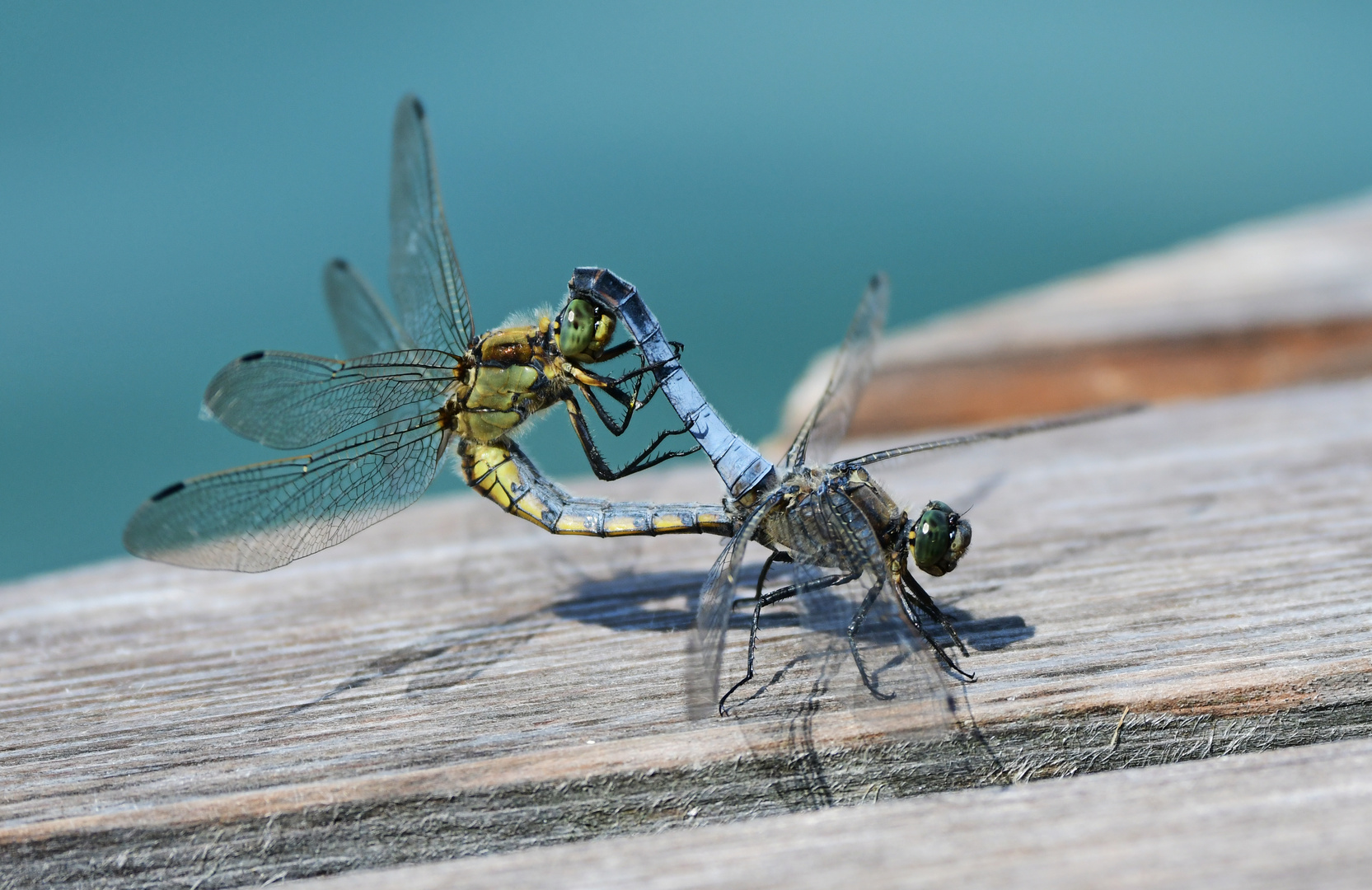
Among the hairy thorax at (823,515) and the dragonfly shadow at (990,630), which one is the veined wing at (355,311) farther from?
the dragonfly shadow at (990,630)

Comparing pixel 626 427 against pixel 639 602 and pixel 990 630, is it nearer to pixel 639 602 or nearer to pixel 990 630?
pixel 639 602

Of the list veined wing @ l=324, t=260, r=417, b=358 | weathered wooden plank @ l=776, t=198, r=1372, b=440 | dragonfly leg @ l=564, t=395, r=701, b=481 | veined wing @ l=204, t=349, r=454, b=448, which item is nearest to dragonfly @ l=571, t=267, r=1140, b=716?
dragonfly leg @ l=564, t=395, r=701, b=481

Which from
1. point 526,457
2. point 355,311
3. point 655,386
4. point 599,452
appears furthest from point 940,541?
point 355,311

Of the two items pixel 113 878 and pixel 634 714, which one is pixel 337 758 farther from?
pixel 634 714

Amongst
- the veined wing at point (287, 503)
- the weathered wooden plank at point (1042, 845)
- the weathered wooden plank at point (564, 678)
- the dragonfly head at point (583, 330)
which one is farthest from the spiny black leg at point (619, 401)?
the weathered wooden plank at point (1042, 845)

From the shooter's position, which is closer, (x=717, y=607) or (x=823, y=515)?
(x=717, y=607)

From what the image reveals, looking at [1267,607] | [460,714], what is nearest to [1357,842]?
[1267,607]
